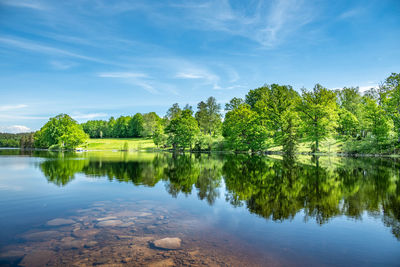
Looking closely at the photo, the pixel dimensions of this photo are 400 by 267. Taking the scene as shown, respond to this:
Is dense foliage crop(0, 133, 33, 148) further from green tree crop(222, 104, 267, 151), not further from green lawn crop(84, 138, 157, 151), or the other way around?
green tree crop(222, 104, 267, 151)

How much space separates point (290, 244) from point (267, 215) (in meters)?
2.83

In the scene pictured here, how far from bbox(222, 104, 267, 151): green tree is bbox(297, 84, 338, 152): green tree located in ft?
34.8

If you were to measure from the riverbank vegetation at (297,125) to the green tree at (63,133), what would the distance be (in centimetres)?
34

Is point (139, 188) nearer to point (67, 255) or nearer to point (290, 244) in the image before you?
point (67, 255)

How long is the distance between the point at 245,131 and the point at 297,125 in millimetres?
13736

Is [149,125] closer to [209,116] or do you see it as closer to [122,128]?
[122,128]

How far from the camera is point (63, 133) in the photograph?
95.3 m

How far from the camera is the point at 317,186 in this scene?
52.6ft

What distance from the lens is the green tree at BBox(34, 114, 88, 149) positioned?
94.2 metres

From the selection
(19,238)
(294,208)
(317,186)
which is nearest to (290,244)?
(294,208)

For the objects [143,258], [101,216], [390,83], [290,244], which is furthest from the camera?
[390,83]

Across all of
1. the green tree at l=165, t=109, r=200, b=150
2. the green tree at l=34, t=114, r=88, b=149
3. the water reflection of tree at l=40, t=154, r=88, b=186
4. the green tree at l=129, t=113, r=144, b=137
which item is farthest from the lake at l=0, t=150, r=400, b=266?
the green tree at l=129, t=113, r=144, b=137

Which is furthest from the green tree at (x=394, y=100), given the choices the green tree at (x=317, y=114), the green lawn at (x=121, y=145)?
the green lawn at (x=121, y=145)

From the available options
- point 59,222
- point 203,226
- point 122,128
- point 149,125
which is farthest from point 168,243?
point 122,128
